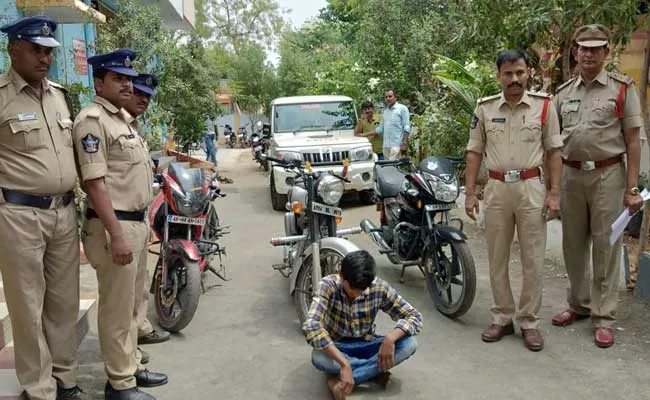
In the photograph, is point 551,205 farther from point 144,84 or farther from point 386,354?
point 144,84

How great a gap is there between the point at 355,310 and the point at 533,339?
55.3 inches

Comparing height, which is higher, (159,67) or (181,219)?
(159,67)

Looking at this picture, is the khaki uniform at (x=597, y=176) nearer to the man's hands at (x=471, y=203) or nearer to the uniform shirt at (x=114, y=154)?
the man's hands at (x=471, y=203)

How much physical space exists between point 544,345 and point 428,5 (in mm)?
11758

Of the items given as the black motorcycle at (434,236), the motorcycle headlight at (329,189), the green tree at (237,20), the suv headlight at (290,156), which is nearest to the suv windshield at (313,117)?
the suv headlight at (290,156)

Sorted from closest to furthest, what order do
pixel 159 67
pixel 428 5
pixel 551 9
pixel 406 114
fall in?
pixel 551 9 < pixel 406 114 < pixel 159 67 < pixel 428 5

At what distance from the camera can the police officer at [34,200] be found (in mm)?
3059

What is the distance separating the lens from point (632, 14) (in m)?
5.11

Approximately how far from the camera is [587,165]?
14.3ft

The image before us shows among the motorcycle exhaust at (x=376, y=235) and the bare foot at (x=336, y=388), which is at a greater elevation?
the motorcycle exhaust at (x=376, y=235)

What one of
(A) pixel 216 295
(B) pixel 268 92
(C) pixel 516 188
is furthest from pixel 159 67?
(B) pixel 268 92

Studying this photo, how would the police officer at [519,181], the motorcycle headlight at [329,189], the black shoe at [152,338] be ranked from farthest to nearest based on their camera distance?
A: the motorcycle headlight at [329,189], the black shoe at [152,338], the police officer at [519,181]

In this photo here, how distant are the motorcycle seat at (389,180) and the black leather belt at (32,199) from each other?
3.24 metres

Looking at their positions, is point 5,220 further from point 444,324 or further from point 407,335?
point 444,324
